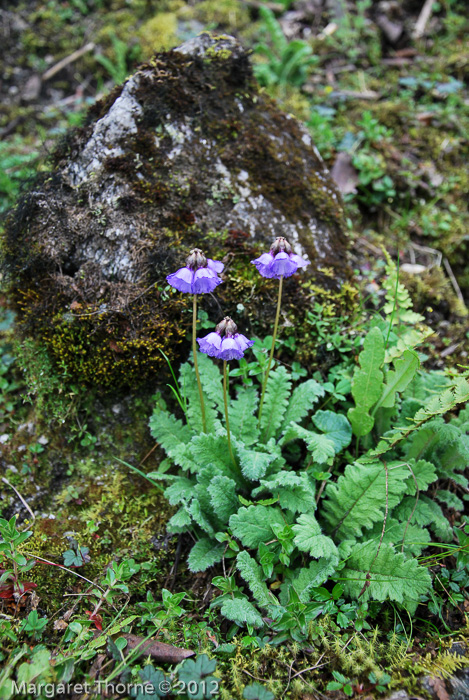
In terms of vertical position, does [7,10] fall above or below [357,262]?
above

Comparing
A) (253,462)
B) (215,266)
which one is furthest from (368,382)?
(215,266)

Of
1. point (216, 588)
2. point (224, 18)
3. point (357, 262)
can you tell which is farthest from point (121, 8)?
point (216, 588)

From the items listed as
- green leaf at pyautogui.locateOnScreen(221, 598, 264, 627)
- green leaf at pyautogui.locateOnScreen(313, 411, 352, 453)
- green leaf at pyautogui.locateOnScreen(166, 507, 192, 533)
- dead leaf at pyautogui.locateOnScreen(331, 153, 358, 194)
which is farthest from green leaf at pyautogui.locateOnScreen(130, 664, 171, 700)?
dead leaf at pyautogui.locateOnScreen(331, 153, 358, 194)

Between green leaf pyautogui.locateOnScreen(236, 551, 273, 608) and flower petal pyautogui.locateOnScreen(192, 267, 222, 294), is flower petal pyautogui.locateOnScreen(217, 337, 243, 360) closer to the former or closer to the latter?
flower petal pyautogui.locateOnScreen(192, 267, 222, 294)

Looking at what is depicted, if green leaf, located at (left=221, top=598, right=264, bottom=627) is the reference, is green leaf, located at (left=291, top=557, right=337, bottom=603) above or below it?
below

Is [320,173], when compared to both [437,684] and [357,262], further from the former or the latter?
[437,684]

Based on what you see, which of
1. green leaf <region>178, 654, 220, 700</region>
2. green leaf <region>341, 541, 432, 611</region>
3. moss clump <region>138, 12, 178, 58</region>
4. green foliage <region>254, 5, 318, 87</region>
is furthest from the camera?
moss clump <region>138, 12, 178, 58</region>
